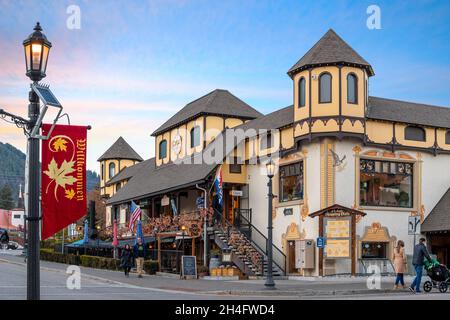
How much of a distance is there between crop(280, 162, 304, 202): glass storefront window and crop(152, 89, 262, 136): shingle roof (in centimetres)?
1045

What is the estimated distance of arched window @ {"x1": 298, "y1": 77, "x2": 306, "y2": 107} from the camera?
3431 cm

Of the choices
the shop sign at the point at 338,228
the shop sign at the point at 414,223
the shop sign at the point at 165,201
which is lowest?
the shop sign at the point at 338,228

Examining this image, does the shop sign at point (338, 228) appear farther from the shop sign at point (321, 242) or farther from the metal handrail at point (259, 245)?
Result: the metal handrail at point (259, 245)

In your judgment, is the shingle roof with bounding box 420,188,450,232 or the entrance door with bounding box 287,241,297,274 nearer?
the shingle roof with bounding box 420,188,450,232

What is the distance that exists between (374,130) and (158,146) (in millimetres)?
22863

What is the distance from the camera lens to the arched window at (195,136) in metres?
46.6

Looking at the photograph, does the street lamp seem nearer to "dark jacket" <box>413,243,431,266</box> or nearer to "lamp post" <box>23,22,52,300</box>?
"lamp post" <box>23,22,52,300</box>

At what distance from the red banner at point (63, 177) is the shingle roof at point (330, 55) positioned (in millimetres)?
24167

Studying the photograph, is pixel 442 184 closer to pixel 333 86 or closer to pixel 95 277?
pixel 333 86

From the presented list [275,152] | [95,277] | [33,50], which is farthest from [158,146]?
[33,50]

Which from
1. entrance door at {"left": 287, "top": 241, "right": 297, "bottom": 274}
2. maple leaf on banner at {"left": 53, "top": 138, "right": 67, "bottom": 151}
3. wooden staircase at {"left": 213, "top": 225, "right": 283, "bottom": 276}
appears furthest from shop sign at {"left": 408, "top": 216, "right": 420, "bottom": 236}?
maple leaf on banner at {"left": 53, "top": 138, "right": 67, "bottom": 151}

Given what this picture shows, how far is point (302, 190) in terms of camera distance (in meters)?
35.2

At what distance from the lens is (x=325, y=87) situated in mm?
33500

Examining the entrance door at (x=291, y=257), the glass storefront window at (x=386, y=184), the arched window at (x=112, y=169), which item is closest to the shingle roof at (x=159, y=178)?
the entrance door at (x=291, y=257)
